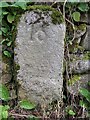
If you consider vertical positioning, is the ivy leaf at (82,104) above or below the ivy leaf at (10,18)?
below

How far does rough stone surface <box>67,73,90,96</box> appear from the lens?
2.87 meters

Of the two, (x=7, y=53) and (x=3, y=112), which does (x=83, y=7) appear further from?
(x=3, y=112)

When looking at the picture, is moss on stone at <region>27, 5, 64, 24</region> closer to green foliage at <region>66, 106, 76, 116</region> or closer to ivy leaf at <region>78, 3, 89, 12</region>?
ivy leaf at <region>78, 3, 89, 12</region>

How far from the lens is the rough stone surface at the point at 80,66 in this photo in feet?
9.45

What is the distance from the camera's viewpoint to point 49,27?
2.68 metres

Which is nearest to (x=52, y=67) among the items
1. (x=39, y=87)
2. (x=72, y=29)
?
(x=39, y=87)

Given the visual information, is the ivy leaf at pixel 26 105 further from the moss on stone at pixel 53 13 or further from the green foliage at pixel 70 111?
the moss on stone at pixel 53 13

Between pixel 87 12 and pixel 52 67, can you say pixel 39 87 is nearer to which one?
pixel 52 67

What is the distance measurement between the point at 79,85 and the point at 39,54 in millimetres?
497

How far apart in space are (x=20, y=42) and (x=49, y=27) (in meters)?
0.28

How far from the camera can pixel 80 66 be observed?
2.88m

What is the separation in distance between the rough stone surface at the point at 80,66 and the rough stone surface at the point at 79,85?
0.19 ft

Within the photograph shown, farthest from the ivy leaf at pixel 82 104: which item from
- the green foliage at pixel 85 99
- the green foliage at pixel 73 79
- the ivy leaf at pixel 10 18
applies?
the ivy leaf at pixel 10 18

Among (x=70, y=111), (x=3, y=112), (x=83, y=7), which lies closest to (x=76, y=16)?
(x=83, y=7)
